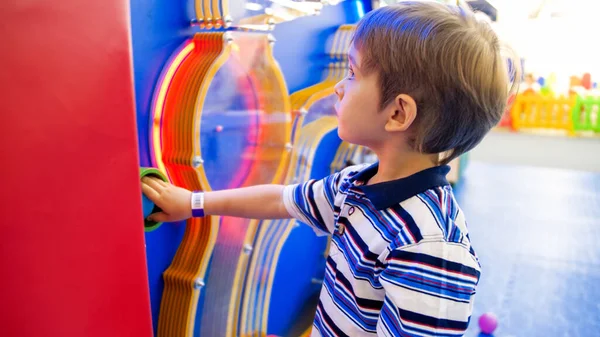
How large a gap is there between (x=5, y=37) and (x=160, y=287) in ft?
1.89

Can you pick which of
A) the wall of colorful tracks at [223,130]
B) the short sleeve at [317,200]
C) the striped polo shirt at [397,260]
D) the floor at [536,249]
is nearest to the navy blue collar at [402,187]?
the striped polo shirt at [397,260]

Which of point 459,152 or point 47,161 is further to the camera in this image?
point 459,152

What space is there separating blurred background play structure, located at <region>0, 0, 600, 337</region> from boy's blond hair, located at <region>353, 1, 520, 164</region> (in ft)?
0.36

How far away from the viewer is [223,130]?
976 mm

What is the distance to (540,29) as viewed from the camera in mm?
5160

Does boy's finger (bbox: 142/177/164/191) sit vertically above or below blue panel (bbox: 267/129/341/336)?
above

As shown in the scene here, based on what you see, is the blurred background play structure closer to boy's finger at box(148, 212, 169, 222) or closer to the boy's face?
boy's finger at box(148, 212, 169, 222)

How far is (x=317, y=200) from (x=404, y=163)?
0.57ft

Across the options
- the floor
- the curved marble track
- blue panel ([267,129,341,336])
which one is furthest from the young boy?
the floor

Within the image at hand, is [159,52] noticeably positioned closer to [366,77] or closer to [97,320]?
[366,77]

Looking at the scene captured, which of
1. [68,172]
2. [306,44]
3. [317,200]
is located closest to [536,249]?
[306,44]

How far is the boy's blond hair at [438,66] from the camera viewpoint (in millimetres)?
658

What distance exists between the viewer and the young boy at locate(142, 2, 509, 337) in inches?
25.3

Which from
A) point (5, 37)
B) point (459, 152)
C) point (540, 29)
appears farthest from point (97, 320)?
point (540, 29)
